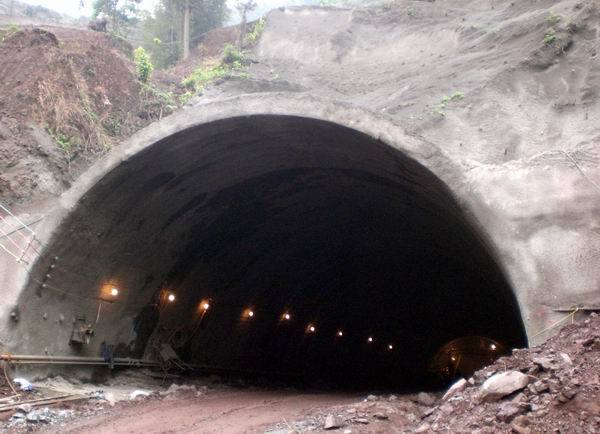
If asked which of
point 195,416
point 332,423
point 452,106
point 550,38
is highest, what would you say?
point 550,38

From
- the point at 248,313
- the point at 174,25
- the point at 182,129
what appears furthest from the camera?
the point at 174,25

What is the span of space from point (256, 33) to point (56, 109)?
976 cm

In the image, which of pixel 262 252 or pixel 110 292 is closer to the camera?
pixel 110 292

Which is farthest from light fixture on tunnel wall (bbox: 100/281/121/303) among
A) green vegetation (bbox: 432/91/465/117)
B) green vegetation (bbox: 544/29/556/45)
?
green vegetation (bbox: 544/29/556/45)

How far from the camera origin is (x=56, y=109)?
13.6 m

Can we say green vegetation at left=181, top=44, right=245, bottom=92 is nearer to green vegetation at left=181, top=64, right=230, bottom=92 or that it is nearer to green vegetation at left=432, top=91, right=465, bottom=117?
green vegetation at left=181, top=64, right=230, bottom=92

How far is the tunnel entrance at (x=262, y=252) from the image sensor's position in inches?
432

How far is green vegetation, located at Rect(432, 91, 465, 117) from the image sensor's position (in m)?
11.2

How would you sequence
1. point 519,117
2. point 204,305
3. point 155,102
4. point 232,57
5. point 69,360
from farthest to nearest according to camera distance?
point 232,57 → point 155,102 → point 204,305 → point 69,360 → point 519,117

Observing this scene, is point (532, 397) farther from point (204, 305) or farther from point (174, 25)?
point (174, 25)

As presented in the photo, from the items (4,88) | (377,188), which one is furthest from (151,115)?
(377,188)

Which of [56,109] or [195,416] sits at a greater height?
[56,109]

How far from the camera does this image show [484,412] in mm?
6016

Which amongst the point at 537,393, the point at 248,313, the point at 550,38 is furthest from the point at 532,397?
the point at 248,313
